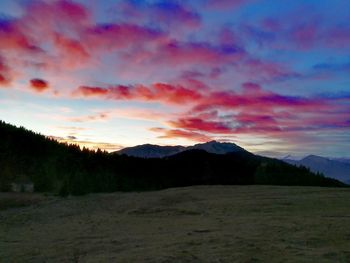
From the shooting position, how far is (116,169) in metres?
37.6

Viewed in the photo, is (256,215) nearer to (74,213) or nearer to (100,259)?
(100,259)

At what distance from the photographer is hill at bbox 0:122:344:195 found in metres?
33.9

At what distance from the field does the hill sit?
637 inches

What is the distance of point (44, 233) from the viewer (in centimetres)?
1260

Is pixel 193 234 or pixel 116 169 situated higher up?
pixel 116 169

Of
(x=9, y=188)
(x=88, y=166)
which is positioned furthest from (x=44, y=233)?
(x=88, y=166)

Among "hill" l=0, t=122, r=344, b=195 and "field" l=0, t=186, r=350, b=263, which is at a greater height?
"hill" l=0, t=122, r=344, b=195

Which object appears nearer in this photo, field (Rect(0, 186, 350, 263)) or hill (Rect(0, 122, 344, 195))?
field (Rect(0, 186, 350, 263))

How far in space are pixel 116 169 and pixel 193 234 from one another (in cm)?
2781

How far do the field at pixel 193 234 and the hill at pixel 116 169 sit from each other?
16173 mm

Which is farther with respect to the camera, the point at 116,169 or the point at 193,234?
the point at 116,169

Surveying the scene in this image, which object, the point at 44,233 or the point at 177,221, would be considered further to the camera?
the point at 177,221

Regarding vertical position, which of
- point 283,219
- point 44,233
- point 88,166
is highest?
point 88,166

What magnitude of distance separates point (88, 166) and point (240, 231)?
28.5 metres
